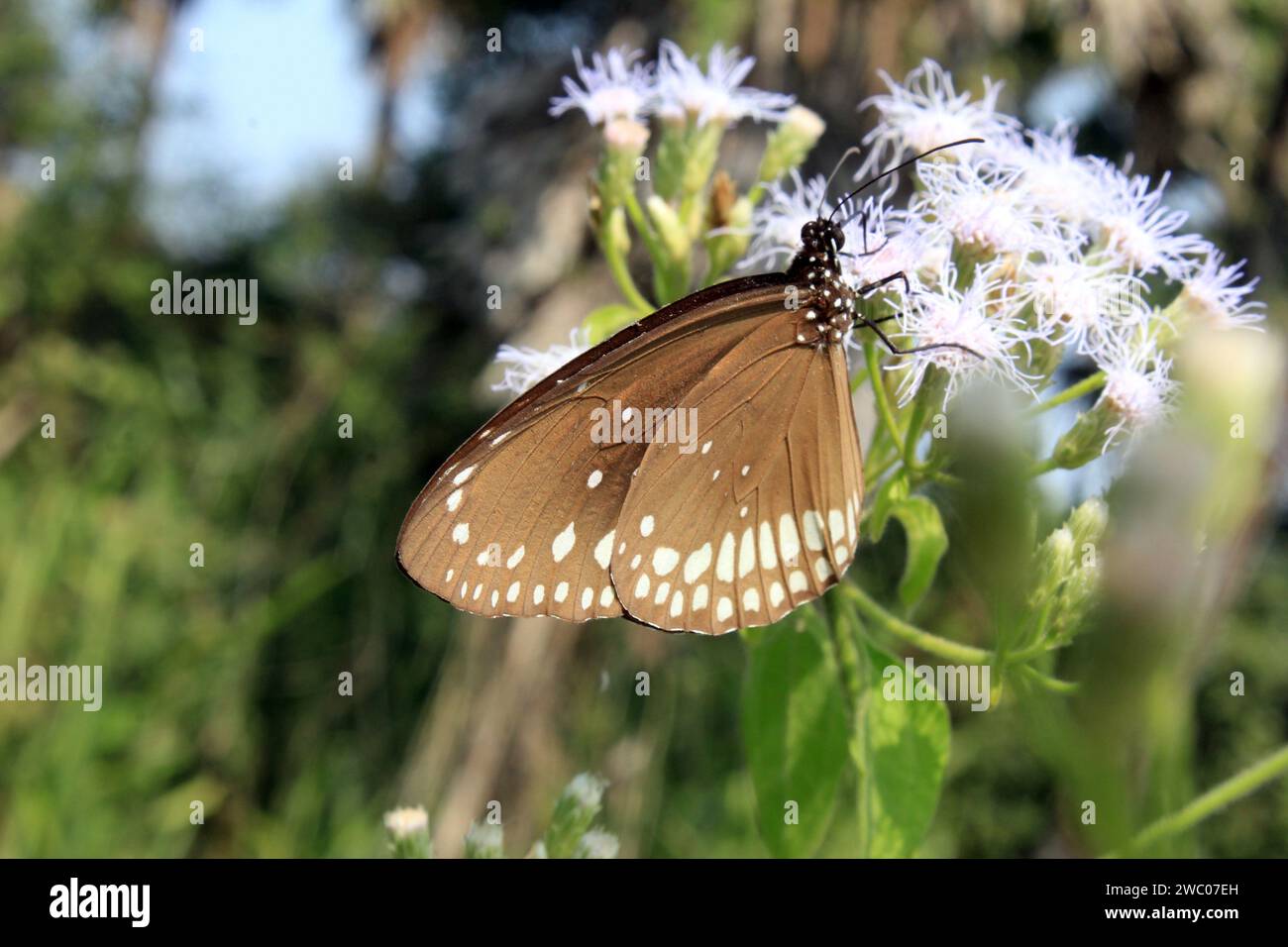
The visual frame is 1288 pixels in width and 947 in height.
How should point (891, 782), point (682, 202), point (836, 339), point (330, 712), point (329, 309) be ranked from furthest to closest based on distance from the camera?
point (329, 309) → point (330, 712) → point (682, 202) → point (836, 339) → point (891, 782)

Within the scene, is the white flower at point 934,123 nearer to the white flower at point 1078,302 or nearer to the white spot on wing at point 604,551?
the white flower at point 1078,302

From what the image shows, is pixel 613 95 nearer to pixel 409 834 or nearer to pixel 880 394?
pixel 880 394

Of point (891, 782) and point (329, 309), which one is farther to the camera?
point (329, 309)

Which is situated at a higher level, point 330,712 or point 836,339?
point 836,339

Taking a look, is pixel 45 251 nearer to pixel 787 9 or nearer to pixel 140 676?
pixel 140 676

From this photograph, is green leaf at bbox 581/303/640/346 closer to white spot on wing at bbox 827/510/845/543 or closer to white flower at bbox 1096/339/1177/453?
white spot on wing at bbox 827/510/845/543

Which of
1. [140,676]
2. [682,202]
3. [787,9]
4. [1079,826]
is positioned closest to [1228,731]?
[787,9]

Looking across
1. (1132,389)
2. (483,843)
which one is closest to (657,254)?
(1132,389)
